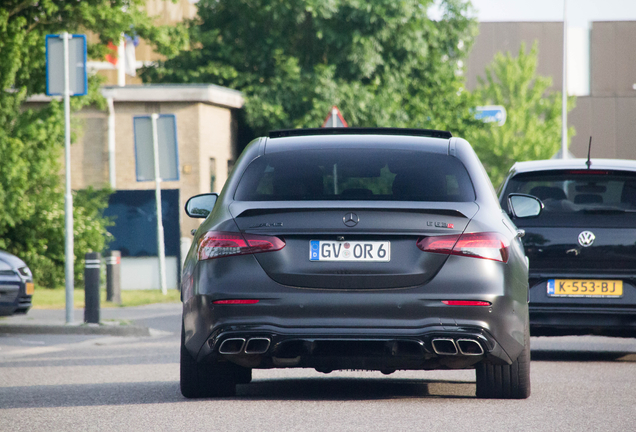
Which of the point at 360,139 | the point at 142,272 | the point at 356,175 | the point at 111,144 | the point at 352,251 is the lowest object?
the point at 142,272

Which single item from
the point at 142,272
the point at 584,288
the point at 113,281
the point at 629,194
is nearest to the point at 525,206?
the point at 584,288

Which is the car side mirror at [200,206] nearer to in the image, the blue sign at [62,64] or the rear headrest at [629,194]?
the rear headrest at [629,194]

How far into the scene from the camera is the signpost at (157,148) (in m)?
22.5

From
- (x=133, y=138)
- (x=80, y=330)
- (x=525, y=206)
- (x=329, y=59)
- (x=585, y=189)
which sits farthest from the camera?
(x=329, y=59)

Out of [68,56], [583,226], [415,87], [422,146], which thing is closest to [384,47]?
[415,87]

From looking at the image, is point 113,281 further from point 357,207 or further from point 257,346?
point 357,207

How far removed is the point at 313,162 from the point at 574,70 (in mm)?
73976

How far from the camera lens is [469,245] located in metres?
6.49

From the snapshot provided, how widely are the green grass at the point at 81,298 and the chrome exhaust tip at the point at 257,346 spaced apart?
12.3m

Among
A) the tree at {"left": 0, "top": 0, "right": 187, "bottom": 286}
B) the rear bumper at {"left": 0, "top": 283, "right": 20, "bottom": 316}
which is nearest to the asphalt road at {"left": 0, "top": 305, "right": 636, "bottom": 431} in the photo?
the rear bumper at {"left": 0, "top": 283, "right": 20, "bottom": 316}

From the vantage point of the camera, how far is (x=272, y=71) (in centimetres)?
3459

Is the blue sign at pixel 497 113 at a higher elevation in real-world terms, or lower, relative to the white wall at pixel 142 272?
higher

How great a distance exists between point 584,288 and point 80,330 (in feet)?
→ 21.5

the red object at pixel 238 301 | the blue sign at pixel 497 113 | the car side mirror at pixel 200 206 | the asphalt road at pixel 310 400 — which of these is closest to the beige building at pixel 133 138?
the asphalt road at pixel 310 400
